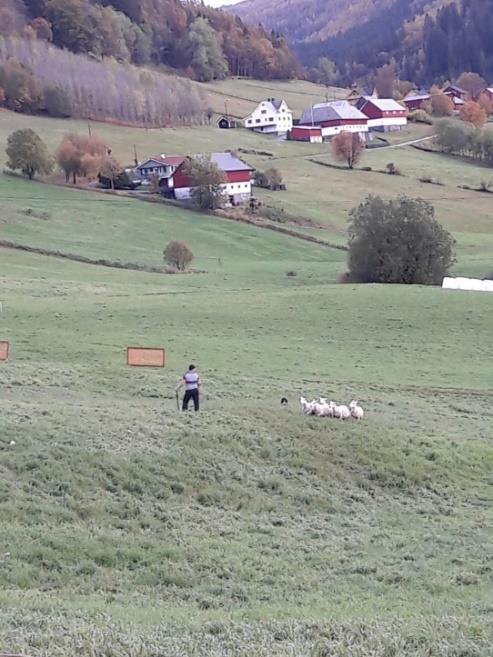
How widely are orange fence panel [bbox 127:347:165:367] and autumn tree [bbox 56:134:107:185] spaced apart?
70.4 m

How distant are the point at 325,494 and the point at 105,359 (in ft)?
54.9

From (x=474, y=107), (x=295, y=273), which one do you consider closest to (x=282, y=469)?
(x=295, y=273)

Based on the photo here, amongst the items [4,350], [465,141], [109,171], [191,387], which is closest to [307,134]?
[465,141]

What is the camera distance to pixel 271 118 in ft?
550

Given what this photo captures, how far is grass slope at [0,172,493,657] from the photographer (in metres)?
11.9

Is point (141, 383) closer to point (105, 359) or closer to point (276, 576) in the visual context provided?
point (105, 359)

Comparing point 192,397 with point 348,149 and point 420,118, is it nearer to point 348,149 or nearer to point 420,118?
point 348,149

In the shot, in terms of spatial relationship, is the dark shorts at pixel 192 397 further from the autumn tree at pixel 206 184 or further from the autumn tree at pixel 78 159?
the autumn tree at pixel 78 159

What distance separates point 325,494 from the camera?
68.1 ft

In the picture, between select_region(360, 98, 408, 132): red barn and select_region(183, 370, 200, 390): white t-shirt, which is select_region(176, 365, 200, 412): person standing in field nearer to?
select_region(183, 370, 200, 390): white t-shirt

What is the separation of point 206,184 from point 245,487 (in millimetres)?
78570

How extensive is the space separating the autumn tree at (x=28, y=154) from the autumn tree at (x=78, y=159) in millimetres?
2612

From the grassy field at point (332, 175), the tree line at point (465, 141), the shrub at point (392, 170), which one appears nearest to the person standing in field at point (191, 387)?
the grassy field at point (332, 175)

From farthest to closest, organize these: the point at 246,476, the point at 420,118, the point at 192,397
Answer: the point at 420,118 → the point at 192,397 → the point at 246,476
